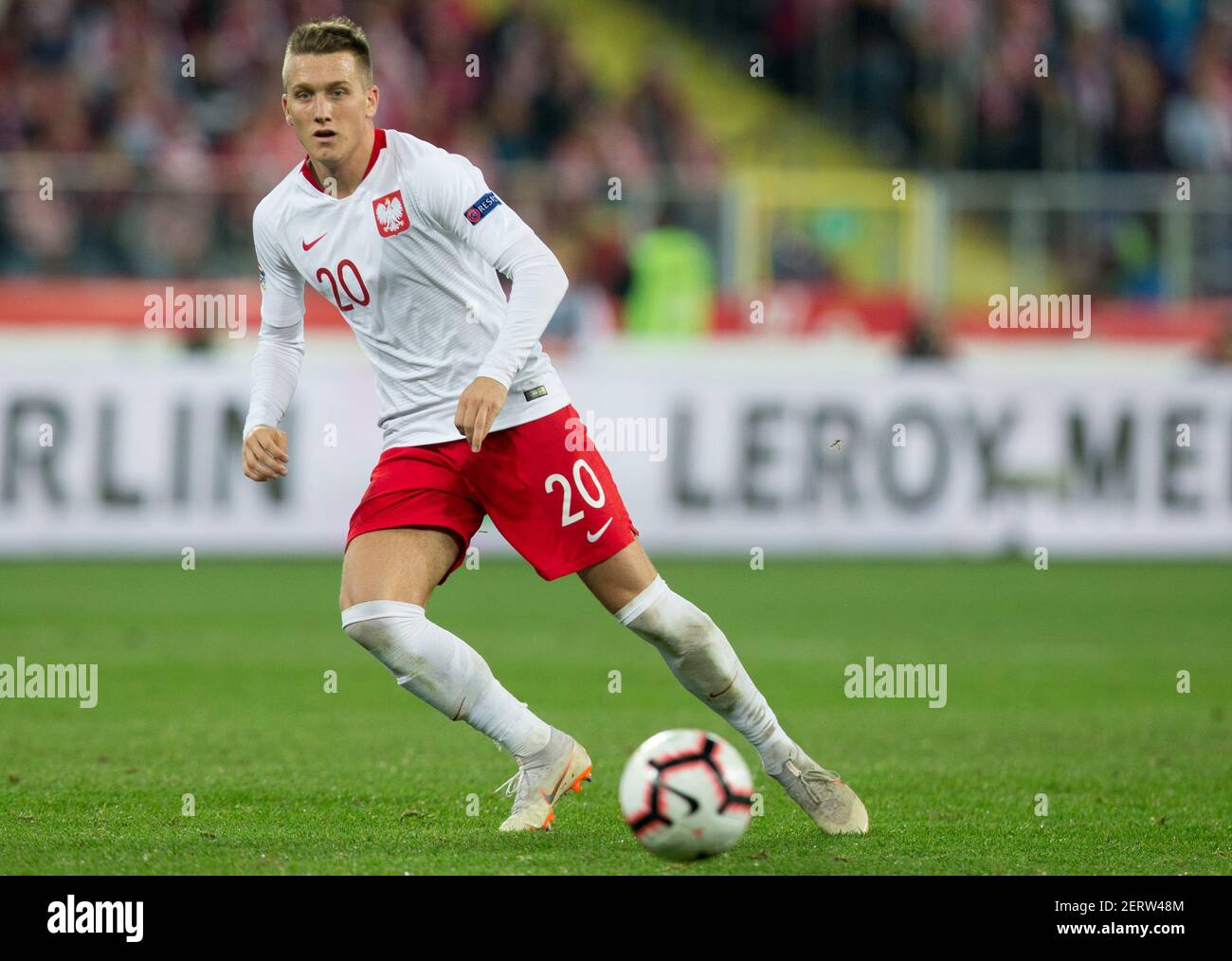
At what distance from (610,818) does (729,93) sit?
61.0ft

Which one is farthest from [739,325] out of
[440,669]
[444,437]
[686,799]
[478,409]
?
[686,799]

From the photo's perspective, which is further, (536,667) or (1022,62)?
(1022,62)

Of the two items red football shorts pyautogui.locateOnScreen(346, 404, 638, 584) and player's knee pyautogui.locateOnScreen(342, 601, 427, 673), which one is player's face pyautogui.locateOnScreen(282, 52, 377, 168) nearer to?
red football shorts pyautogui.locateOnScreen(346, 404, 638, 584)

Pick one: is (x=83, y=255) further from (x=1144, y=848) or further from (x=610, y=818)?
(x=1144, y=848)

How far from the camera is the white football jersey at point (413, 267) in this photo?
19.4 ft

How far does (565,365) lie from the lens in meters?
17.1

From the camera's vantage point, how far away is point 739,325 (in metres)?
19.4

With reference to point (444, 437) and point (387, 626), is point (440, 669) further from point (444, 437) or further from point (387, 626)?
point (444, 437)

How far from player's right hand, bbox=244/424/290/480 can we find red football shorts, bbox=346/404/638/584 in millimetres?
279

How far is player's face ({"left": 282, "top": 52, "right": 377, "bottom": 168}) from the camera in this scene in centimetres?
587

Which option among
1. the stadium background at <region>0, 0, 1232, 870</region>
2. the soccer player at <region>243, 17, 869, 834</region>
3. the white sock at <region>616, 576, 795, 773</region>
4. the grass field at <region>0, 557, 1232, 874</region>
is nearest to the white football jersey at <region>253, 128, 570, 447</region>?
the soccer player at <region>243, 17, 869, 834</region>

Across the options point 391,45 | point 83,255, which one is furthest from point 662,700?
point 391,45

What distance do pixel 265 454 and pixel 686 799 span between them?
1653 millimetres
